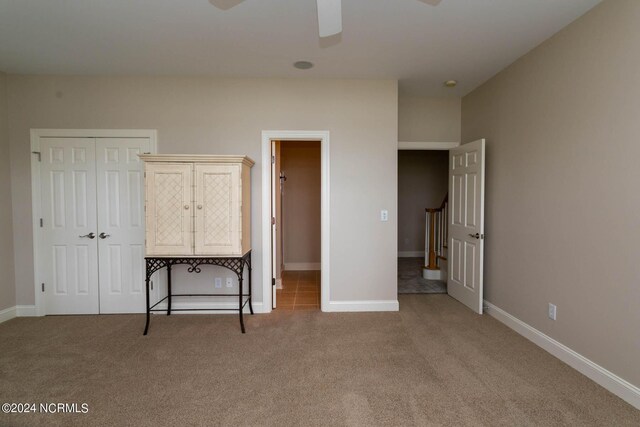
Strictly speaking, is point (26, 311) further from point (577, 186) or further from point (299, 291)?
point (577, 186)

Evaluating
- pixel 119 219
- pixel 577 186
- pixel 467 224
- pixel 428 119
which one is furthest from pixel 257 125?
pixel 577 186

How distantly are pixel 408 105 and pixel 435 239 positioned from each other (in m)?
2.30

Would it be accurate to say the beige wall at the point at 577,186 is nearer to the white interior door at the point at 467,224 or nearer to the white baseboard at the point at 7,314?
the white interior door at the point at 467,224

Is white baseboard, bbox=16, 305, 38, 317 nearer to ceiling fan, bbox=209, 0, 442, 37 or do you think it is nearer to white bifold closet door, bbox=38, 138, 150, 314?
white bifold closet door, bbox=38, 138, 150, 314

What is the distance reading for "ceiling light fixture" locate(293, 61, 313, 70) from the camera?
3.18 meters

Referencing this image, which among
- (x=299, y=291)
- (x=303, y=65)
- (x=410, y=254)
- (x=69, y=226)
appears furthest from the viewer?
(x=410, y=254)

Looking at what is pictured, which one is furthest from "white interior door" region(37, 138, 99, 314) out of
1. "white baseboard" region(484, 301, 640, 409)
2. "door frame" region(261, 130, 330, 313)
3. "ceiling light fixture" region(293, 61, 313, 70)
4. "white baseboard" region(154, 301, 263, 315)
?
"white baseboard" region(484, 301, 640, 409)

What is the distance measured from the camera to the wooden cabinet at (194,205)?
307 cm

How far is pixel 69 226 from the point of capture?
3.54m

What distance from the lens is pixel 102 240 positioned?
11.7ft

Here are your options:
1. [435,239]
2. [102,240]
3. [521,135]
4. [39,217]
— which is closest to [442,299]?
[435,239]

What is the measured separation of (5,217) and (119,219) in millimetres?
1207

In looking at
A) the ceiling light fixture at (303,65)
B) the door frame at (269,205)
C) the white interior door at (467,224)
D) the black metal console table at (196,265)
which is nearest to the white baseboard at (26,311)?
the black metal console table at (196,265)

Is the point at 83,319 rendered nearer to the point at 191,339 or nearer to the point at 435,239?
the point at 191,339
